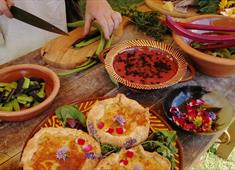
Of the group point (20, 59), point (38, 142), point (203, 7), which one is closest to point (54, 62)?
point (20, 59)

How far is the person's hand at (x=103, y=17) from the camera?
1720 millimetres

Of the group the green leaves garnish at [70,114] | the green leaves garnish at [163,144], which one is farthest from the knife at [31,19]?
the green leaves garnish at [163,144]

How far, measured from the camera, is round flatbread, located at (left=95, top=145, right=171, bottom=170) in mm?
1028

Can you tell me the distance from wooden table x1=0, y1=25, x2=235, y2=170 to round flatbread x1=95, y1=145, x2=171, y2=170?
19 cm

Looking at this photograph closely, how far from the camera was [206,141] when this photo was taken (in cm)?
129

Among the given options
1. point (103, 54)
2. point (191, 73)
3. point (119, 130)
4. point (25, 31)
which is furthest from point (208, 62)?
point (25, 31)

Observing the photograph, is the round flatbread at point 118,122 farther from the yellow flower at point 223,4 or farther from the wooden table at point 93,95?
the yellow flower at point 223,4

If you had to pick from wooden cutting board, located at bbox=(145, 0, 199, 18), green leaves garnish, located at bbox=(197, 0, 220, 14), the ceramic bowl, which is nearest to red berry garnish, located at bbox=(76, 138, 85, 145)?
the ceramic bowl

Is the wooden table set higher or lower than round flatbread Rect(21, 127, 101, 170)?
lower

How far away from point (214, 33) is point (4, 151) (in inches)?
45.4

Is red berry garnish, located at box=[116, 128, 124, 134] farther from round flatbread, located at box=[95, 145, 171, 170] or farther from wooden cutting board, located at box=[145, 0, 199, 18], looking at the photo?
wooden cutting board, located at box=[145, 0, 199, 18]

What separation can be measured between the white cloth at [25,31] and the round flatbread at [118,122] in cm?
96

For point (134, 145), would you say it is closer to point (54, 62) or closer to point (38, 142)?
point (38, 142)

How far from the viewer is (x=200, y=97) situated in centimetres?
141
